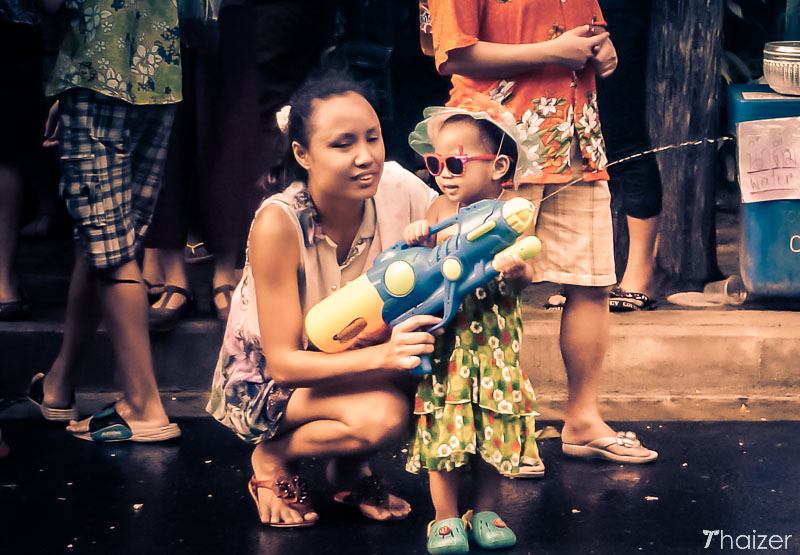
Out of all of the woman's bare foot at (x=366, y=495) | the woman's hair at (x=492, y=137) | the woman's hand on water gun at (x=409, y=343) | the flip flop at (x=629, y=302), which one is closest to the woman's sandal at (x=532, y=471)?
the woman's bare foot at (x=366, y=495)

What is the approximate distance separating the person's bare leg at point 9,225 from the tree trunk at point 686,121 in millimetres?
2612

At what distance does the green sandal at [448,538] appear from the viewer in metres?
3.20

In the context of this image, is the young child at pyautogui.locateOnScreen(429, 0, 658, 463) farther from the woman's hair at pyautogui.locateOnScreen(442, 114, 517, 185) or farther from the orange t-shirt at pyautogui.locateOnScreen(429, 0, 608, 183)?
the woman's hair at pyautogui.locateOnScreen(442, 114, 517, 185)

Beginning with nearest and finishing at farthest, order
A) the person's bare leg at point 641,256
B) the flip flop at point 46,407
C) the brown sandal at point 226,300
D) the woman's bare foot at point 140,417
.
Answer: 1. the woman's bare foot at point 140,417
2. the flip flop at point 46,407
3. the brown sandal at point 226,300
4. the person's bare leg at point 641,256

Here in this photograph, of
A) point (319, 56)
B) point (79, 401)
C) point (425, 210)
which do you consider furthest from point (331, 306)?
point (319, 56)

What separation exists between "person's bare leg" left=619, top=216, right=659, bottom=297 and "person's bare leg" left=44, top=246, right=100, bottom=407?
2.16m

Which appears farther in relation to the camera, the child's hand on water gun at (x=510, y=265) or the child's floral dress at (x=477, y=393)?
the child's floral dress at (x=477, y=393)

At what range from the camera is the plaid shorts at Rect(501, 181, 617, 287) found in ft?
12.8

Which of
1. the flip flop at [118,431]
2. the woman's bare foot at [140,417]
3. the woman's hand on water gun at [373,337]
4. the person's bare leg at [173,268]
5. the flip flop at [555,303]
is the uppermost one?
the woman's hand on water gun at [373,337]

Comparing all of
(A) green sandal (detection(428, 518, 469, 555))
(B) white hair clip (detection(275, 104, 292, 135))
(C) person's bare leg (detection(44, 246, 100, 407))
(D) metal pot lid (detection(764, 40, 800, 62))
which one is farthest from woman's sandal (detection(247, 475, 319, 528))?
(D) metal pot lid (detection(764, 40, 800, 62))

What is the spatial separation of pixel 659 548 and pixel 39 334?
97.8 inches

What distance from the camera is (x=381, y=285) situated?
3.20 metres

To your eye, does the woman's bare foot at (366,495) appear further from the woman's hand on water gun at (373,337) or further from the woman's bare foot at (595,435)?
the woman's bare foot at (595,435)

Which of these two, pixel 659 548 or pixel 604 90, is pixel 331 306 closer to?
pixel 659 548
